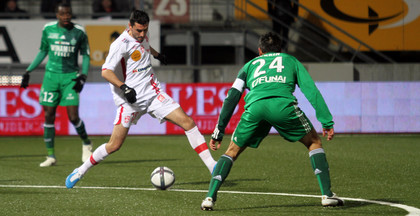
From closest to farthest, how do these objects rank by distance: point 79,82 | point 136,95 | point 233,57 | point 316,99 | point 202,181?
point 316,99 < point 136,95 < point 202,181 < point 79,82 < point 233,57

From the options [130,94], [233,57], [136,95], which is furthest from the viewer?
[233,57]

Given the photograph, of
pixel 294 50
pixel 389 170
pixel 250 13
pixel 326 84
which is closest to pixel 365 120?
pixel 326 84

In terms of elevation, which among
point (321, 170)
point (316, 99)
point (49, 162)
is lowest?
point (49, 162)

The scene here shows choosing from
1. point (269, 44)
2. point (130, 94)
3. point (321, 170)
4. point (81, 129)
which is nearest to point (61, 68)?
A: point (81, 129)

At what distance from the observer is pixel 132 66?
27.4 feet

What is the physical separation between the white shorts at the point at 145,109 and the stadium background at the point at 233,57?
9.40 metres

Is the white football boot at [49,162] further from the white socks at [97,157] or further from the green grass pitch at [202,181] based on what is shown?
the white socks at [97,157]

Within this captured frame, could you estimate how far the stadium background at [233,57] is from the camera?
1789 cm

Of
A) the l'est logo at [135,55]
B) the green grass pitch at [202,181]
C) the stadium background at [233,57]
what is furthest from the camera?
the stadium background at [233,57]

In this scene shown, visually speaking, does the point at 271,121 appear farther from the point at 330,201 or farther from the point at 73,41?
the point at 73,41

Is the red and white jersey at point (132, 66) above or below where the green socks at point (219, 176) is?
above

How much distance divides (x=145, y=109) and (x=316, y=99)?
7.95 ft

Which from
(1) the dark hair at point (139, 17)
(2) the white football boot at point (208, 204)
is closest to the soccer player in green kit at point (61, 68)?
(1) the dark hair at point (139, 17)

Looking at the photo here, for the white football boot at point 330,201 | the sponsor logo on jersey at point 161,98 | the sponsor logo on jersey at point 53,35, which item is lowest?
the white football boot at point 330,201
